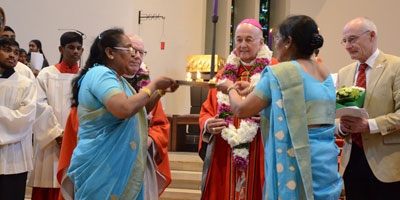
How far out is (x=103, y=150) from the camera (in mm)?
2449

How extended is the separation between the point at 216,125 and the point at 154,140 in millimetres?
528

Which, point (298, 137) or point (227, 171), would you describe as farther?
point (227, 171)

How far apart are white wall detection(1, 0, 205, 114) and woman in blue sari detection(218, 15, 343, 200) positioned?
6761mm

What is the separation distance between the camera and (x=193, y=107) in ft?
30.5

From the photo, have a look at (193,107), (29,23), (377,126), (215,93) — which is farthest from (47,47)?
(377,126)

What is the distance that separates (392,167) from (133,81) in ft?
7.37

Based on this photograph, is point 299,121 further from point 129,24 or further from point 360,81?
point 129,24

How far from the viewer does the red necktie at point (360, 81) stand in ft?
10.8

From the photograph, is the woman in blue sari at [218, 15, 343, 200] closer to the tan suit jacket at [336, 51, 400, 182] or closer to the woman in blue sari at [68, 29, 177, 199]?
the woman in blue sari at [68, 29, 177, 199]

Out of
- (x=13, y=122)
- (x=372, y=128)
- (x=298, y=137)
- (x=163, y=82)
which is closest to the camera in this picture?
(x=298, y=137)

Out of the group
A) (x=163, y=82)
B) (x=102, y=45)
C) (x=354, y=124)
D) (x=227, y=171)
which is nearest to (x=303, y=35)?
(x=163, y=82)

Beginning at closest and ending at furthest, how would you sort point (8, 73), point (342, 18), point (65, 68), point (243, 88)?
point (243, 88) < point (8, 73) < point (65, 68) < point (342, 18)

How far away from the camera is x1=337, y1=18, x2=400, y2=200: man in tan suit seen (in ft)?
10.2

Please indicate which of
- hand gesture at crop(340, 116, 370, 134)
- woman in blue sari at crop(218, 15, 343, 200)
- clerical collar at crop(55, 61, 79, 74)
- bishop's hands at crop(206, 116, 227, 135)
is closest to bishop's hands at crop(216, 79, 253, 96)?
woman in blue sari at crop(218, 15, 343, 200)
